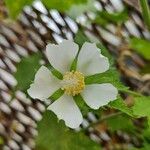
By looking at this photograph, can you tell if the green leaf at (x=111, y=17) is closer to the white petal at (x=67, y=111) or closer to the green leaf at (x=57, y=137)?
the green leaf at (x=57, y=137)

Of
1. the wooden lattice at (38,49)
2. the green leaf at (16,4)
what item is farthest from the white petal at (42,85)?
the wooden lattice at (38,49)

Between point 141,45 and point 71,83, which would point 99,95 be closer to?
point 71,83

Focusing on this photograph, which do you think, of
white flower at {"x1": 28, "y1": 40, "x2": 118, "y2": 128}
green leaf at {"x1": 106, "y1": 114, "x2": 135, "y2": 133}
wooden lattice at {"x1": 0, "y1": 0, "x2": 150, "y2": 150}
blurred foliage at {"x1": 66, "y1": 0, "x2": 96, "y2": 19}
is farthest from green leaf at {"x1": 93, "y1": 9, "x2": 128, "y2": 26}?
white flower at {"x1": 28, "y1": 40, "x2": 118, "y2": 128}

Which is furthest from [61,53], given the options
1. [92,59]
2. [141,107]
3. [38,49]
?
[38,49]

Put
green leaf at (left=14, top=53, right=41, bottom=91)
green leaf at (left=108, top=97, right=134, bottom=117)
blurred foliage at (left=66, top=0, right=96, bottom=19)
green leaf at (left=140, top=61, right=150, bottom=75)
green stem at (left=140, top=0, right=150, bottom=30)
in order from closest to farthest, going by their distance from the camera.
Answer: green leaf at (left=108, top=97, right=134, bottom=117) < green stem at (left=140, top=0, right=150, bottom=30) < green leaf at (left=14, top=53, right=41, bottom=91) < blurred foliage at (left=66, top=0, right=96, bottom=19) < green leaf at (left=140, top=61, right=150, bottom=75)

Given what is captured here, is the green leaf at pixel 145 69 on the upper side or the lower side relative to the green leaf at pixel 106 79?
lower

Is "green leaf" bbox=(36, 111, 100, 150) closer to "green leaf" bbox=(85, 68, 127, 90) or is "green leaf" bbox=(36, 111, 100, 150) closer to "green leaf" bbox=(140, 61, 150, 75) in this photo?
"green leaf" bbox=(85, 68, 127, 90)

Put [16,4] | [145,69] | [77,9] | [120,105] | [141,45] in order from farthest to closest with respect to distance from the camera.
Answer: [145,69], [141,45], [77,9], [16,4], [120,105]
